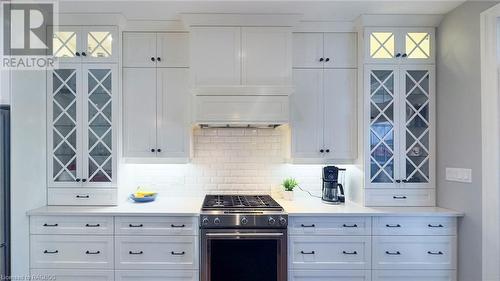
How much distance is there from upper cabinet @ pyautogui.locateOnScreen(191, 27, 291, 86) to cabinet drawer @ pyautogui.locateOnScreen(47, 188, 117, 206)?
1420mm

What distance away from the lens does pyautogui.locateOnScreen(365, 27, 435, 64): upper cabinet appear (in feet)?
8.86

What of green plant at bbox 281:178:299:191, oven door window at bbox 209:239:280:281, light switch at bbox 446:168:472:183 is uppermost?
light switch at bbox 446:168:472:183

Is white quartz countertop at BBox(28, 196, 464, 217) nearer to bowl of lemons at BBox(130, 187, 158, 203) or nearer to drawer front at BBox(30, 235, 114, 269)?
bowl of lemons at BBox(130, 187, 158, 203)

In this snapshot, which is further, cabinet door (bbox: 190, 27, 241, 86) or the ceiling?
cabinet door (bbox: 190, 27, 241, 86)

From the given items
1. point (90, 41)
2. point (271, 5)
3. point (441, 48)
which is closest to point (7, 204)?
point (90, 41)

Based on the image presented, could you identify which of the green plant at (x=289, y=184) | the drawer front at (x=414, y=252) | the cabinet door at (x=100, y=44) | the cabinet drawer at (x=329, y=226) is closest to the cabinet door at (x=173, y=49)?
the cabinet door at (x=100, y=44)

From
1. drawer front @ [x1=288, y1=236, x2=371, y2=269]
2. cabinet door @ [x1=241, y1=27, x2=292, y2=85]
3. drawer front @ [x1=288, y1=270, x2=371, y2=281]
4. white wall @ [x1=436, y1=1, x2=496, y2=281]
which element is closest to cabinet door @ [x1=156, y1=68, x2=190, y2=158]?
cabinet door @ [x1=241, y1=27, x2=292, y2=85]

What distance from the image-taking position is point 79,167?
2656 mm

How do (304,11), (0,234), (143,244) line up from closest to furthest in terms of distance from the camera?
(0,234)
(143,244)
(304,11)

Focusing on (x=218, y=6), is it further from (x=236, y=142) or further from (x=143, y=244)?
(x=143, y=244)

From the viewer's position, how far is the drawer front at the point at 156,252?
95.3 inches

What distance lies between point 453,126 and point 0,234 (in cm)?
388

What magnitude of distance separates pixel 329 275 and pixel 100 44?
9.73 ft

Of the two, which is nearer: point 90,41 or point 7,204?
point 7,204
